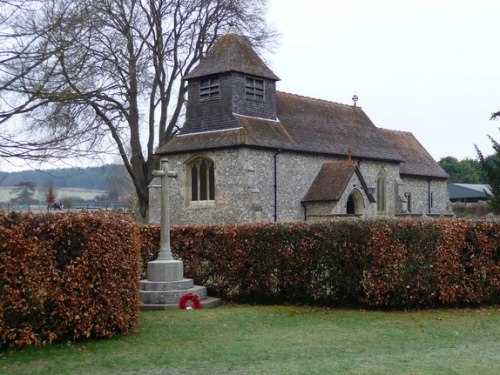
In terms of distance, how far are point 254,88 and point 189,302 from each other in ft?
61.2

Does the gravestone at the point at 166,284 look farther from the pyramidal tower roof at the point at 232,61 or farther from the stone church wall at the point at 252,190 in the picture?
the pyramidal tower roof at the point at 232,61

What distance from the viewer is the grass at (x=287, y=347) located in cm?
773

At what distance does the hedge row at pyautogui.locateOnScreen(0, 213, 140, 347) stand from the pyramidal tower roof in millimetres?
20590

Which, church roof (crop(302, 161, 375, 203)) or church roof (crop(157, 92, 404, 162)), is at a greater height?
church roof (crop(157, 92, 404, 162))

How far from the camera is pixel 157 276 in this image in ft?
44.2

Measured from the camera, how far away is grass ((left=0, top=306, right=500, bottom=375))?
25.4ft

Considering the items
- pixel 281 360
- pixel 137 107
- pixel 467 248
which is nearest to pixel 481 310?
pixel 467 248

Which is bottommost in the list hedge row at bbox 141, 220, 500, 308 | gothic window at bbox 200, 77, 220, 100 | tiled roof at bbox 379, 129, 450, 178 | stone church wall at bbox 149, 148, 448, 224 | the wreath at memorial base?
the wreath at memorial base

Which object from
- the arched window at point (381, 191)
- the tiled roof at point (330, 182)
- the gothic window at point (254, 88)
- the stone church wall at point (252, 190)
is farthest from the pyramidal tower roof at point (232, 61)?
the arched window at point (381, 191)

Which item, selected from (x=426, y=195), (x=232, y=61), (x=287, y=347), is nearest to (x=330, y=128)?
(x=232, y=61)

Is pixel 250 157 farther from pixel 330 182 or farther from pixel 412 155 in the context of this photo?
pixel 412 155

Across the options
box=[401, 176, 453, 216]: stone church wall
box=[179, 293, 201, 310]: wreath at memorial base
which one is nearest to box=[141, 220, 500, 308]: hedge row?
box=[179, 293, 201, 310]: wreath at memorial base

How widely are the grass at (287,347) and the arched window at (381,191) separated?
22.7m

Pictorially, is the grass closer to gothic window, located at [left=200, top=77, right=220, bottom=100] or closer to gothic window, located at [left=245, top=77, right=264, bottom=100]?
gothic window, located at [left=200, top=77, right=220, bottom=100]
